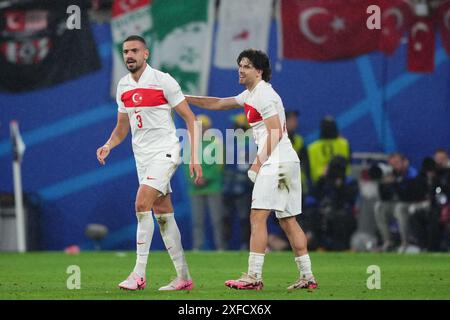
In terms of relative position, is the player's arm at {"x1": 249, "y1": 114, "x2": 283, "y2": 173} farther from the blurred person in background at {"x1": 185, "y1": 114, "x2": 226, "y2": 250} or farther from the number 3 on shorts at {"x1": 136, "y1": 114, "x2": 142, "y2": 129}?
the blurred person in background at {"x1": 185, "y1": 114, "x2": 226, "y2": 250}

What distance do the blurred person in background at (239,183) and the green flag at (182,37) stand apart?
126cm

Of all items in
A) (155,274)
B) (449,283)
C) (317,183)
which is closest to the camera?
(449,283)

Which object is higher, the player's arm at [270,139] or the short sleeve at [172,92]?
the short sleeve at [172,92]

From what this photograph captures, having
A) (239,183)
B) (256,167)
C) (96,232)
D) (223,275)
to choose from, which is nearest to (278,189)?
(256,167)

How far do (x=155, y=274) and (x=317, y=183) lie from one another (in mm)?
7245

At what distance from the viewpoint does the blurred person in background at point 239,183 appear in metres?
20.6

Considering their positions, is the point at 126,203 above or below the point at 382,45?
below

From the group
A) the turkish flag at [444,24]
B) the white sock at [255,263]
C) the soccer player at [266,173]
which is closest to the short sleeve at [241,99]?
the soccer player at [266,173]

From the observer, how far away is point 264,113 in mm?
10773

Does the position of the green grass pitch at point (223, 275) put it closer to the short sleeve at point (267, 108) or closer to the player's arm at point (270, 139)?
the player's arm at point (270, 139)

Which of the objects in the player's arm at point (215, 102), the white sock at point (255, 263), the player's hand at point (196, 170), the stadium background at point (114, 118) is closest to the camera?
the player's hand at point (196, 170)
